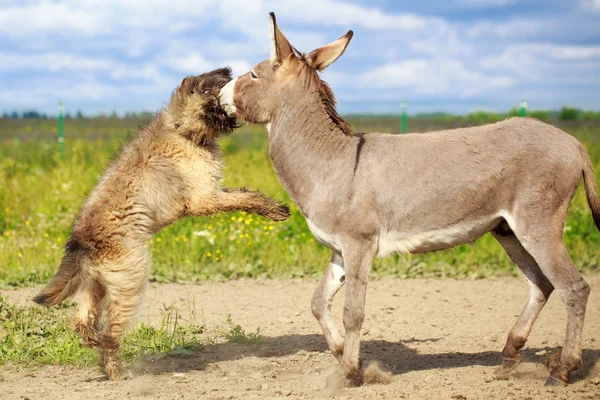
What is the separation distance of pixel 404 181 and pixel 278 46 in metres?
1.33

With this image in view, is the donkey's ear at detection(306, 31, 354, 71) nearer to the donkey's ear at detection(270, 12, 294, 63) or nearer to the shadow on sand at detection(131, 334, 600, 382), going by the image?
the donkey's ear at detection(270, 12, 294, 63)

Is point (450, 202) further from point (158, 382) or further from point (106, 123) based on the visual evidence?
point (106, 123)

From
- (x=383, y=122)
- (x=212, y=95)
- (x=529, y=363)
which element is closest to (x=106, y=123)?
(x=383, y=122)

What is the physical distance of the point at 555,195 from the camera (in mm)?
5707

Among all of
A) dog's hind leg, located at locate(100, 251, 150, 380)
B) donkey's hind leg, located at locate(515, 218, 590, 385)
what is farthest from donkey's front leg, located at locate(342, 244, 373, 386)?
dog's hind leg, located at locate(100, 251, 150, 380)

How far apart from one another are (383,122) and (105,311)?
1715 cm

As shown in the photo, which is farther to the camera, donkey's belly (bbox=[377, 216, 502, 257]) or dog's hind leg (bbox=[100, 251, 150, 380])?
dog's hind leg (bbox=[100, 251, 150, 380])

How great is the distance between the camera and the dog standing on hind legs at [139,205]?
614 centimetres

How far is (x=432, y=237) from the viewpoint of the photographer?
5.75 meters

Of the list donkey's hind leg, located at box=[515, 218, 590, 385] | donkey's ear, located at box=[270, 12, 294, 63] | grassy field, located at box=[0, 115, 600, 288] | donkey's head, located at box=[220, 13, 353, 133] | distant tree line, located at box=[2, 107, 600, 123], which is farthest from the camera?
distant tree line, located at box=[2, 107, 600, 123]

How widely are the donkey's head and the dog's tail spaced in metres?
1.63

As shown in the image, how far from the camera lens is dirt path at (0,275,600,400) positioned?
581 centimetres

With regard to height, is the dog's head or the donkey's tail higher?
the dog's head

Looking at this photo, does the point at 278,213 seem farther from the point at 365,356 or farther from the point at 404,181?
the point at 365,356
